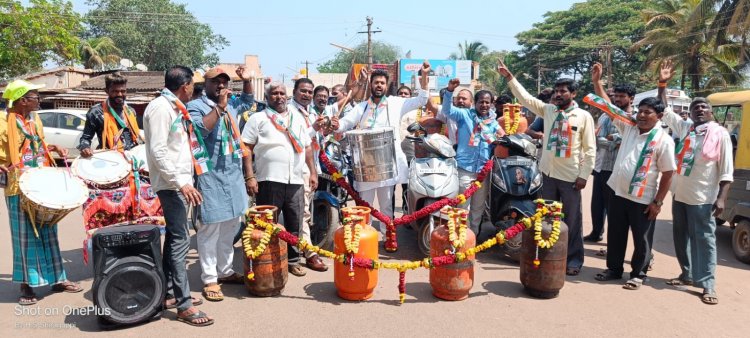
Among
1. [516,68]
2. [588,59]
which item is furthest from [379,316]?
[516,68]

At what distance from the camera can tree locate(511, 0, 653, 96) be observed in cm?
3575

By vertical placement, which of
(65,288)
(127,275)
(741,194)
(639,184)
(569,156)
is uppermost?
(569,156)

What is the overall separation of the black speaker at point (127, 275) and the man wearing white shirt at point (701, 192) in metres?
4.76

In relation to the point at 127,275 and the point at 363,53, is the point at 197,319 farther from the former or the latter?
the point at 363,53

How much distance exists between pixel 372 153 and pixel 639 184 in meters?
2.59

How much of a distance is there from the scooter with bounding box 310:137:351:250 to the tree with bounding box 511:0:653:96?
31606 mm

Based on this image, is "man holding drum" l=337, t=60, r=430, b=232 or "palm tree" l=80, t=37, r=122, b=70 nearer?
"man holding drum" l=337, t=60, r=430, b=232

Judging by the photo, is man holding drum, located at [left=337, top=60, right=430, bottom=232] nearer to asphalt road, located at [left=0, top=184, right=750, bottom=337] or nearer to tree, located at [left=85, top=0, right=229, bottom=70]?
asphalt road, located at [left=0, top=184, right=750, bottom=337]

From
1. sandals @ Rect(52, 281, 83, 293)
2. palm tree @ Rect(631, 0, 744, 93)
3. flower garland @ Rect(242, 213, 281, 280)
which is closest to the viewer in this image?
flower garland @ Rect(242, 213, 281, 280)

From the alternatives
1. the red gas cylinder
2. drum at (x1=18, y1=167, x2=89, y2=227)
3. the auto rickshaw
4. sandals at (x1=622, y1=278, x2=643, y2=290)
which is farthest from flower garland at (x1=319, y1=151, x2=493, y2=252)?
the auto rickshaw

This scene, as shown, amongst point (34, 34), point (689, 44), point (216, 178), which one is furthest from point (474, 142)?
point (689, 44)

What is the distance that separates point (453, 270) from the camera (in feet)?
14.4

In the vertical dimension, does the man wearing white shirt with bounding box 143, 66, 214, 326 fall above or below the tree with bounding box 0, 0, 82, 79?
below

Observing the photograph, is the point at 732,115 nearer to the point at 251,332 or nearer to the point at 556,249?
the point at 556,249
